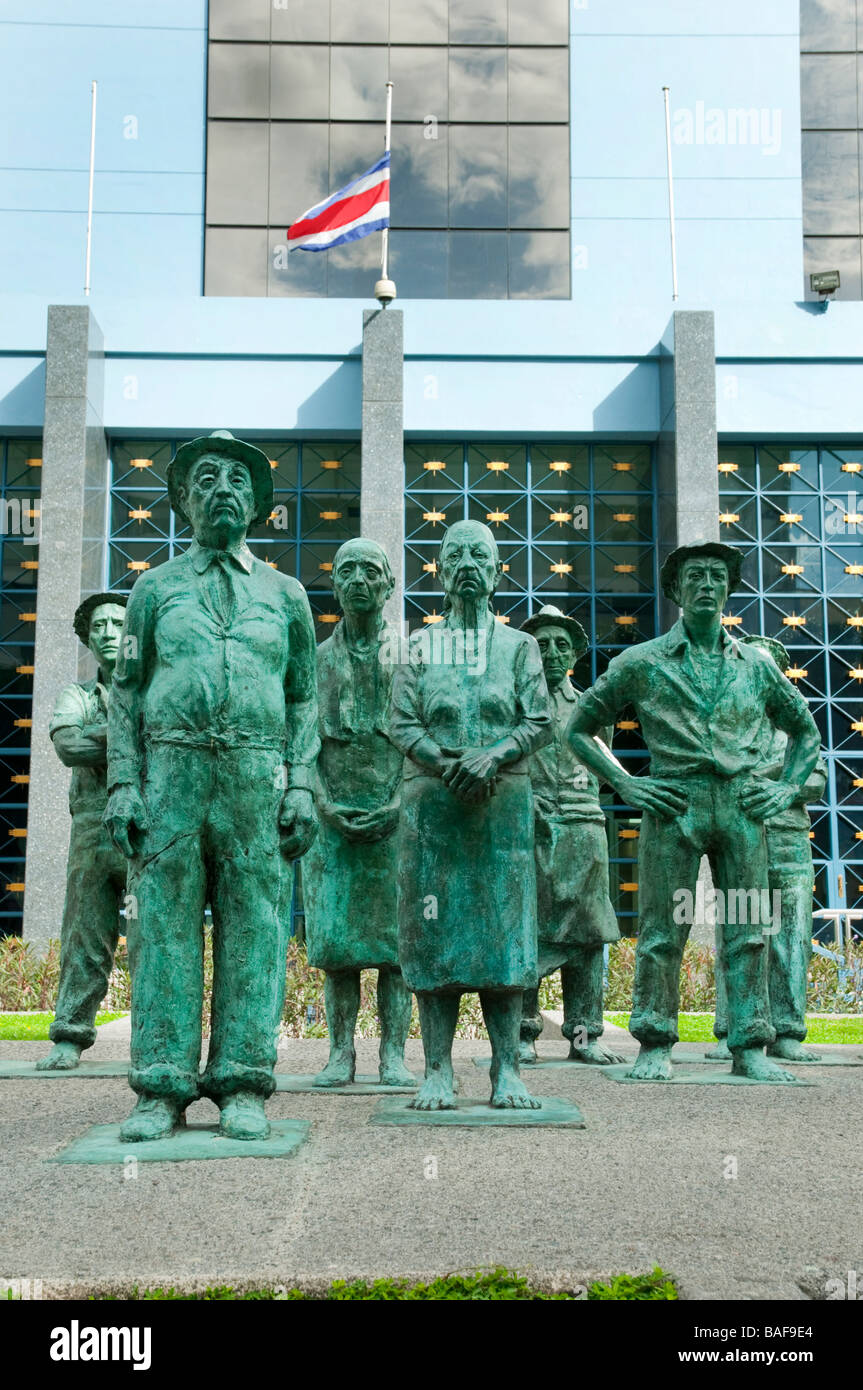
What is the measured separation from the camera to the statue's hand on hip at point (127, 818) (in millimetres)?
5027

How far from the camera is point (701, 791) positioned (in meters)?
6.77

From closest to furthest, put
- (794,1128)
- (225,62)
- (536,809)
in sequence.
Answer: (794,1128) → (536,809) → (225,62)

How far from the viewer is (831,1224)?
3719 millimetres

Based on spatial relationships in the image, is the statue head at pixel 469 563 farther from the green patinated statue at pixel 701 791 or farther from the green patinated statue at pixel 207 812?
the green patinated statue at pixel 701 791

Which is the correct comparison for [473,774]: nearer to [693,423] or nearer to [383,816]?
[383,816]

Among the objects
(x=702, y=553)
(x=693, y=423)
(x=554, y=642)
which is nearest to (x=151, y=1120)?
(x=702, y=553)

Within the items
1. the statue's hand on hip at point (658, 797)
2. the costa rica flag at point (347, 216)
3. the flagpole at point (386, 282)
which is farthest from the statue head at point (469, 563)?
the flagpole at point (386, 282)

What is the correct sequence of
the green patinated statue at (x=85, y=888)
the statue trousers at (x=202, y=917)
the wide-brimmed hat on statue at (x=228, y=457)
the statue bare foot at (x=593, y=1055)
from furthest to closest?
the statue bare foot at (x=593, y=1055) → the green patinated statue at (x=85, y=888) → the wide-brimmed hat on statue at (x=228, y=457) → the statue trousers at (x=202, y=917)

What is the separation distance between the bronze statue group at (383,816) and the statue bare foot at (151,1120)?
0.01 meters

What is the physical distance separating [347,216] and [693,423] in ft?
16.9

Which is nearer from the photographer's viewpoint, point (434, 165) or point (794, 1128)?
point (794, 1128)

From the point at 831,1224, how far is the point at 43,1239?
2.04 meters

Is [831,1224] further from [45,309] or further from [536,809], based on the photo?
[45,309]

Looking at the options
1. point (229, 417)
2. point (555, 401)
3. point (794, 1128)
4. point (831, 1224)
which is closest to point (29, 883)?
point (229, 417)
